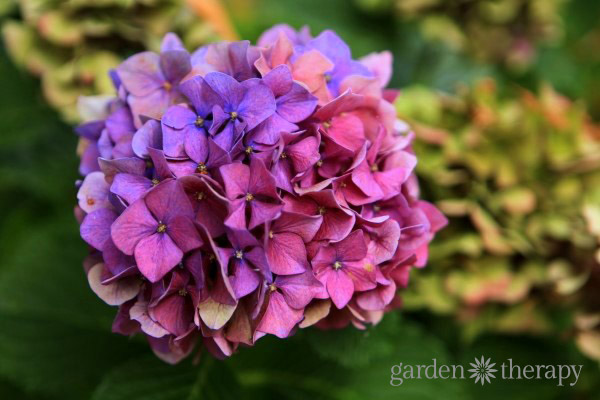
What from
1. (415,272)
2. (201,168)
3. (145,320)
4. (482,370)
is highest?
(201,168)

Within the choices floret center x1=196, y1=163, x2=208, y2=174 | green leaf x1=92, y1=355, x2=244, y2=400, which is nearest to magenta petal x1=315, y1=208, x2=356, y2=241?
floret center x1=196, y1=163, x2=208, y2=174

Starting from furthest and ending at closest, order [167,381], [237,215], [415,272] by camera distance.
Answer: [415,272] → [167,381] → [237,215]

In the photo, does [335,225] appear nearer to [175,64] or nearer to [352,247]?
[352,247]

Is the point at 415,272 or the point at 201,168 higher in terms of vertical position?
the point at 201,168

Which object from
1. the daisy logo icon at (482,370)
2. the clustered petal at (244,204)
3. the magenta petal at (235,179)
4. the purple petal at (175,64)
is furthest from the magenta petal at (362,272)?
the daisy logo icon at (482,370)

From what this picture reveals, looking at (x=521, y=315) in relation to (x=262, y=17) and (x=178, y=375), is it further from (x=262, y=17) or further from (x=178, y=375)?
(x=262, y=17)

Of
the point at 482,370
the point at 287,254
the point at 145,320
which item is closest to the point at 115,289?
the point at 145,320
